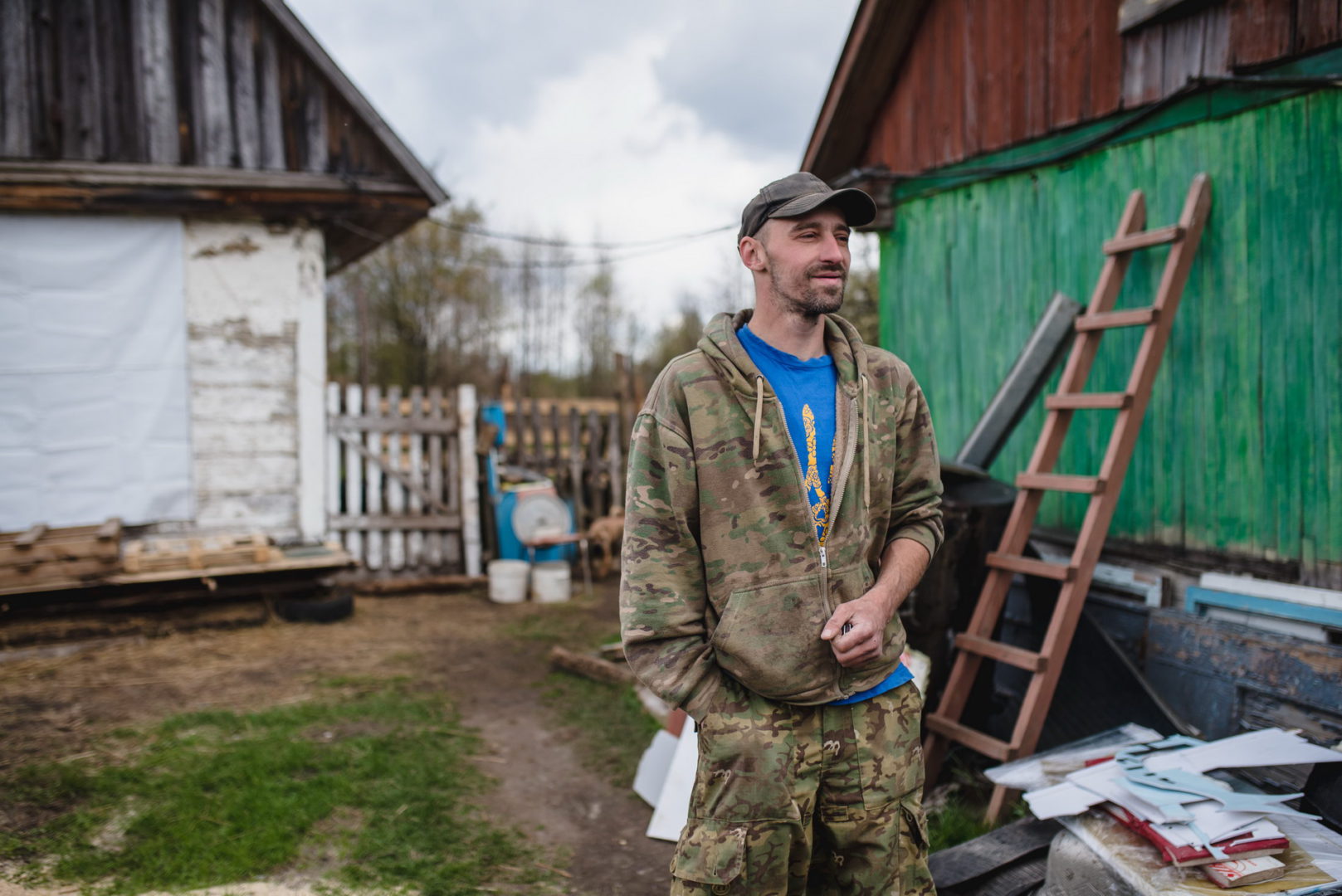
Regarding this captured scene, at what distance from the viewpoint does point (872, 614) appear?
2070 millimetres

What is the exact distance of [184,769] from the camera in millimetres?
4211

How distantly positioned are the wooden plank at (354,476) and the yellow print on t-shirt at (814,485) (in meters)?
7.57

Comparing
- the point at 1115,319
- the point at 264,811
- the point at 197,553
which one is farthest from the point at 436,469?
the point at 1115,319

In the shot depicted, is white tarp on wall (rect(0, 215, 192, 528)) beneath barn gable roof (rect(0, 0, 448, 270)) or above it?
beneath

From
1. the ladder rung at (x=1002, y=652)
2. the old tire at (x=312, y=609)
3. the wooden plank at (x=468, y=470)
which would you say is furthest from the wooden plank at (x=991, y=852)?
the wooden plank at (x=468, y=470)

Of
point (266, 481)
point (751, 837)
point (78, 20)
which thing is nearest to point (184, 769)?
point (751, 837)

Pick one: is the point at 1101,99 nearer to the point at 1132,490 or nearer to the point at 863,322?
the point at 1132,490

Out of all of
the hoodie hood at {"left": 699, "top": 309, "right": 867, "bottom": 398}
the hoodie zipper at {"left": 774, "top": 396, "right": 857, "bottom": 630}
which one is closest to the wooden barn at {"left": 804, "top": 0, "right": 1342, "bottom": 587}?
the hoodie hood at {"left": 699, "top": 309, "right": 867, "bottom": 398}

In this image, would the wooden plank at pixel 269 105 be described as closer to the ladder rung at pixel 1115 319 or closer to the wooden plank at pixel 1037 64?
the wooden plank at pixel 1037 64

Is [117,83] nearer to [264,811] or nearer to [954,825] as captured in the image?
[264,811]

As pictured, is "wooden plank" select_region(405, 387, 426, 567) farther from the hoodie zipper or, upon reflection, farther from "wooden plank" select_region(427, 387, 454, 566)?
the hoodie zipper

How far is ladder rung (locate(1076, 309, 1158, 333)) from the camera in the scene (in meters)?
4.12

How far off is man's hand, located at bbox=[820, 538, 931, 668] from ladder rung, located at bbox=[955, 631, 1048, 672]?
186 cm

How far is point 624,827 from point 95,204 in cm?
733
